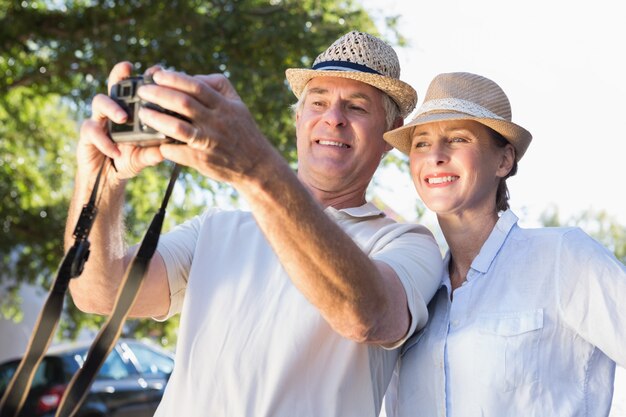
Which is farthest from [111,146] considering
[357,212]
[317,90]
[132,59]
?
[132,59]

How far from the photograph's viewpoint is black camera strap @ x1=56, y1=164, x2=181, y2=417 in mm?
1728

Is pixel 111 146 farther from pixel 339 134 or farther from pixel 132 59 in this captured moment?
pixel 132 59

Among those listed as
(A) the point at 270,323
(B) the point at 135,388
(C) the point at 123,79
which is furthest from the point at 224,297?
(B) the point at 135,388

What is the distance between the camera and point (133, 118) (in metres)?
→ 1.57

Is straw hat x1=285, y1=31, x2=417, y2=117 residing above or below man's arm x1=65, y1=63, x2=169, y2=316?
above

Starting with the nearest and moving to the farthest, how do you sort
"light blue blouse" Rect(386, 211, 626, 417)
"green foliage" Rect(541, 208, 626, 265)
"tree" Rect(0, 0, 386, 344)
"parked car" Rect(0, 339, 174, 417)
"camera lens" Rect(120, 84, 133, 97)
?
1. "camera lens" Rect(120, 84, 133, 97)
2. "light blue blouse" Rect(386, 211, 626, 417)
3. "tree" Rect(0, 0, 386, 344)
4. "parked car" Rect(0, 339, 174, 417)
5. "green foliage" Rect(541, 208, 626, 265)

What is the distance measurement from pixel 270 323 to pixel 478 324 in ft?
1.91

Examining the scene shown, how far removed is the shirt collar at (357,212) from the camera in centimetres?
260

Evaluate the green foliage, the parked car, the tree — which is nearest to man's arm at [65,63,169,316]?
the tree

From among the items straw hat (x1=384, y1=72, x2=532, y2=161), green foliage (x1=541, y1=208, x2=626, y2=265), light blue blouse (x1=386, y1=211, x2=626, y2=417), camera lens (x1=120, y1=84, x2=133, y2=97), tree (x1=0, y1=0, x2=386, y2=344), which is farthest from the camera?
green foliage (x1=541, y1=208, x2=626, y2=265)

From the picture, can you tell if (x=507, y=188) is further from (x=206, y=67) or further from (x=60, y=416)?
(x=206, y=67)

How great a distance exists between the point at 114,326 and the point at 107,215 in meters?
0.34

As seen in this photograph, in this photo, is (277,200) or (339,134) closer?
A: (277,200)

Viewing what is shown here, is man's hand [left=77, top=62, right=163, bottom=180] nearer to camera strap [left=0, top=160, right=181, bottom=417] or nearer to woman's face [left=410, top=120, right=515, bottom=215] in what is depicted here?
camera strap [left=0, top=160, right=181, bottom=417]
